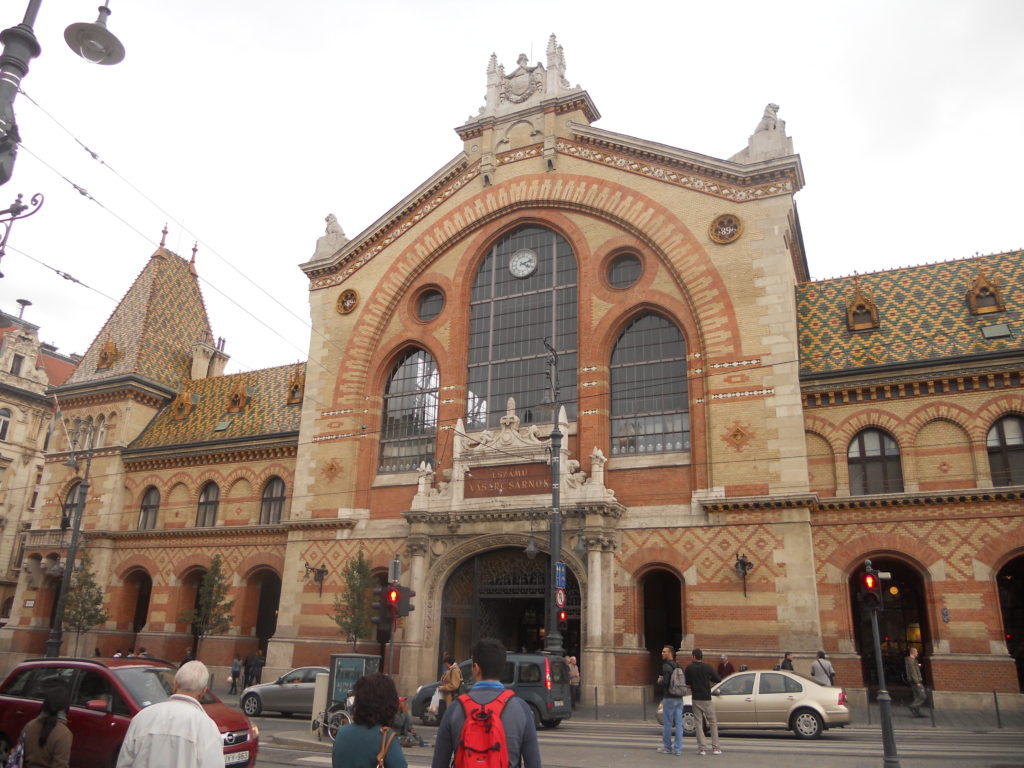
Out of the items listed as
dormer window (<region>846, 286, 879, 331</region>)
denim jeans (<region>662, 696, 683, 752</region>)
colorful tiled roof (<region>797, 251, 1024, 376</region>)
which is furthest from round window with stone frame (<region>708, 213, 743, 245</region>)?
denim jeans (<region>662, 696, 683, 752</region>)

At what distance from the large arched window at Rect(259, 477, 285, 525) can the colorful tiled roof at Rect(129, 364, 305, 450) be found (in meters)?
2.22

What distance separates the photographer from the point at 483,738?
5.36 m

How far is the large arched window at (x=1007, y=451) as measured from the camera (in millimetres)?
23516

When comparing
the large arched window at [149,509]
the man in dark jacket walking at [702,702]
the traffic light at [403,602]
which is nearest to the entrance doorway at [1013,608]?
the man in dark jacket walking at [702,702]

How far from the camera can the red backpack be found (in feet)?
17.5

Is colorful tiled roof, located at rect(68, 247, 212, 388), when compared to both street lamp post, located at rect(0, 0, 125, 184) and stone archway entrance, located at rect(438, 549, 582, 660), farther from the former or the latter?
street lamp post, located at rect(0, 0, 125, 184)

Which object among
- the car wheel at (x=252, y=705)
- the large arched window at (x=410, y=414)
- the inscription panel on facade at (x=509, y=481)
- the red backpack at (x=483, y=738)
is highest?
the large arched window at (x=410, y=414)

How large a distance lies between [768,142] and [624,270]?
6.45 m

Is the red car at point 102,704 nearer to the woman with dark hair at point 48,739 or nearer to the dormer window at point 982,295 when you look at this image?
the woman with dark hair at point 48,739

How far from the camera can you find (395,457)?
1260 inches

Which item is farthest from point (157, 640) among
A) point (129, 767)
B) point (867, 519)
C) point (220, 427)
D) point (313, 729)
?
point (129, 767)

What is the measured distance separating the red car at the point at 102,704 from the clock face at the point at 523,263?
858 inches

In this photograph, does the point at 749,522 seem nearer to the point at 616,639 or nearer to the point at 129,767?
the point at 616,639

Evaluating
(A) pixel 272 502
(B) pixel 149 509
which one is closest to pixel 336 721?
(A) pixel 272 502
